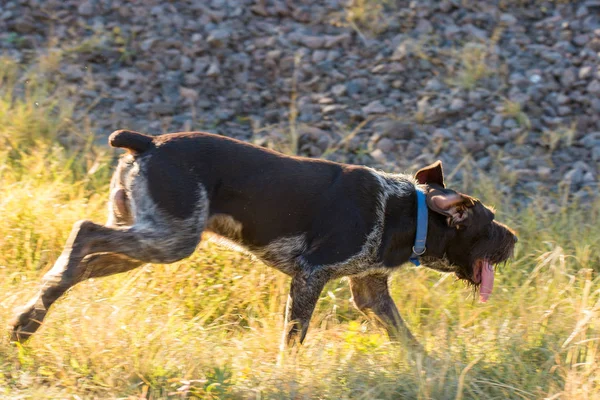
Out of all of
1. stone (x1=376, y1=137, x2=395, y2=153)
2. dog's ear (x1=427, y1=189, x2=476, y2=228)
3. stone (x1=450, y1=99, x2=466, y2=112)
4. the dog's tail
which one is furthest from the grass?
stone (x1=450, y1=99, x2=466, y2=112)

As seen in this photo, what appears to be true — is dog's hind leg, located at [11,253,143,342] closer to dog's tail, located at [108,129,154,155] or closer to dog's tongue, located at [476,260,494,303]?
dog's tail, located at [108,129,154,155]

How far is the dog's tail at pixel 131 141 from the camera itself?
5.10 meters

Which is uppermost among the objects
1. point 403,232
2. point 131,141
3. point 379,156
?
point 131,141

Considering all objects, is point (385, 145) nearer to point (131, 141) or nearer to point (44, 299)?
point (131, 141)

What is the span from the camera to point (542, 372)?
4.85m

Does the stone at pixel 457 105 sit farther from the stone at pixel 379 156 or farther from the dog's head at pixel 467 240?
the dog's head at pixel 467 240

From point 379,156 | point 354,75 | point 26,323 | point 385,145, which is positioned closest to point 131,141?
point 26,323

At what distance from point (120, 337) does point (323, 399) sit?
1178mm

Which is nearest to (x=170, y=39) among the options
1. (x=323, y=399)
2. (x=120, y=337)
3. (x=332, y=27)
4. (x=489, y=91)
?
(x=332, y=27)

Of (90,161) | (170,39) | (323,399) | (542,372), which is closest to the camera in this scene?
(323,399)

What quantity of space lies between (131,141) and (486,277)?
2.45 meters

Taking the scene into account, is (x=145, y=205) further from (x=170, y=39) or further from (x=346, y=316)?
(x=170, y=39)

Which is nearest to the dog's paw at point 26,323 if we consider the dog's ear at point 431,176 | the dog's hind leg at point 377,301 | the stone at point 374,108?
the dog's hind leg at point 377,301

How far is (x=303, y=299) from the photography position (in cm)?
525
